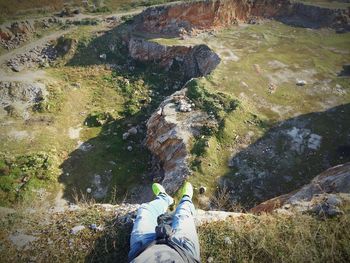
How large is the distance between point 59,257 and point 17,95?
18816 mm

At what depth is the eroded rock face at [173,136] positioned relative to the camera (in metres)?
15.4

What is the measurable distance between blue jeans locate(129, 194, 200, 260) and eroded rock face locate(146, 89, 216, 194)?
7005mm

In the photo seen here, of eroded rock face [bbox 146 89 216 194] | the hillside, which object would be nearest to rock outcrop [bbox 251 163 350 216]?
the hillside

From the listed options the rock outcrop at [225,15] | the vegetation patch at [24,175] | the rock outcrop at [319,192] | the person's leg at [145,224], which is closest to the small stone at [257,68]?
the rock outcrop at [225,15]

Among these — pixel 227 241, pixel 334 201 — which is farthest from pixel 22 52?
pixel 334 201

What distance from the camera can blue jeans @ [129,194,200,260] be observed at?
6.25 meters

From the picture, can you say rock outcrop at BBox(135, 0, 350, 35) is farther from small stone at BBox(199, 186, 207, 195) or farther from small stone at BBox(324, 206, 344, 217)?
small stone at BBox(324, 206, 344, 217)

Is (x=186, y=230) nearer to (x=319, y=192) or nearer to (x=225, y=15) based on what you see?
(x=319, y=192)

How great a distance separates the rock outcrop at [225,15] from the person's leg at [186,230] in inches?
932

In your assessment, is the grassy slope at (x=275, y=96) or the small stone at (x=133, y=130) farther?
the small stone at (x=133, y=130)

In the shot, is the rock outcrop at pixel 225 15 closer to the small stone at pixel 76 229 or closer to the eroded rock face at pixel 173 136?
the eroded rock face at pixel 173 136

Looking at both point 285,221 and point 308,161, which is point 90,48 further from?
point 285,221

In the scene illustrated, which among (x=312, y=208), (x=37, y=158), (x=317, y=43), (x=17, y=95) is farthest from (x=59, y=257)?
(x=317, y=43)

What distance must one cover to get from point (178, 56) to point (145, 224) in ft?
70.8
